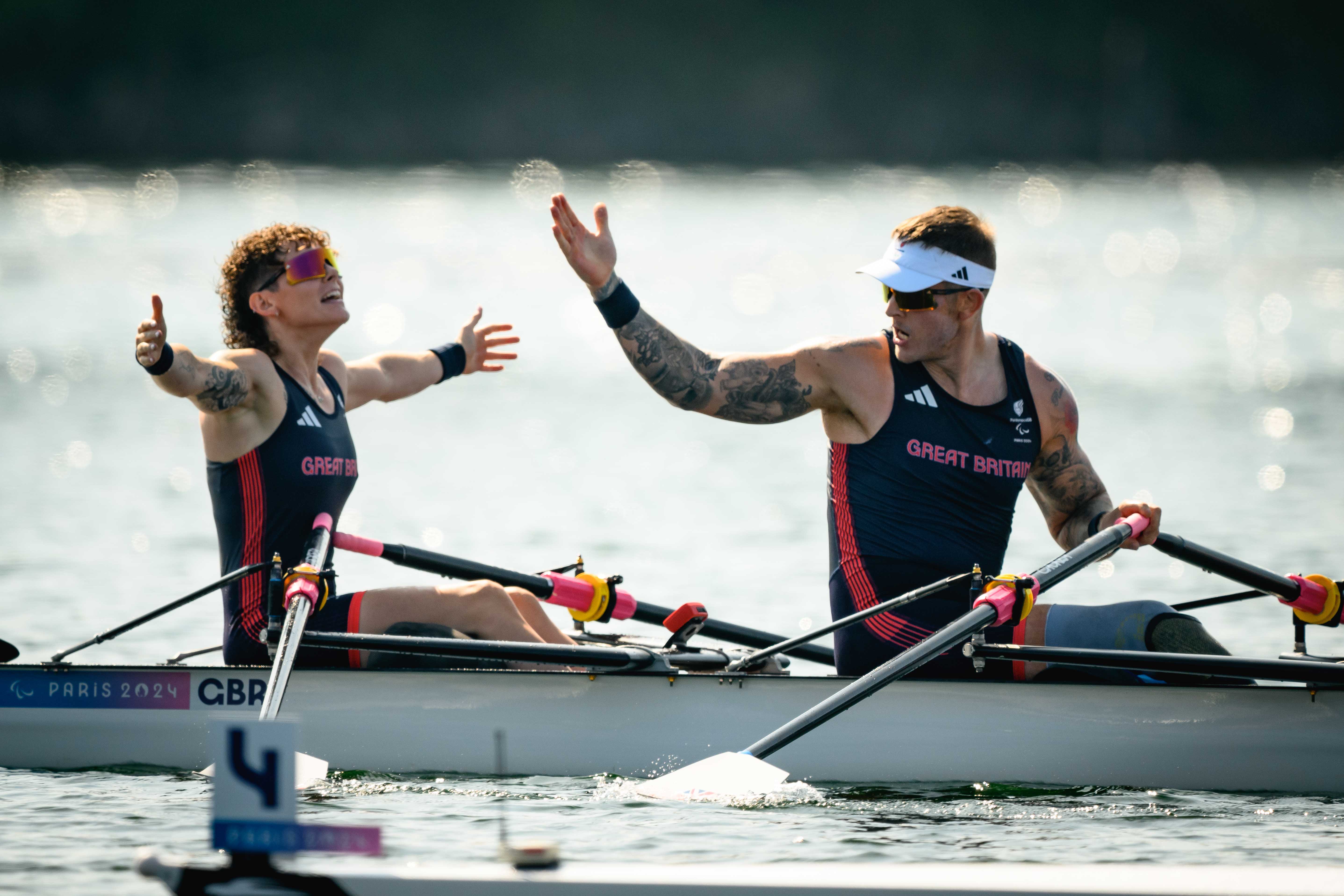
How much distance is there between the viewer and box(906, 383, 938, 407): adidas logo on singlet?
6.49 m

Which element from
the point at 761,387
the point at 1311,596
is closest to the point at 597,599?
the point at 761,387

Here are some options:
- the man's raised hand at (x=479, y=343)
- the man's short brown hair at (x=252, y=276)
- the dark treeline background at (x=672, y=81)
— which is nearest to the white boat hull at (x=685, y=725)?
the man's short brown hair at (x=252, y=276)

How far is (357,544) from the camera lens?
22.9 ft

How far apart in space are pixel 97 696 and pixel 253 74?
92.5m

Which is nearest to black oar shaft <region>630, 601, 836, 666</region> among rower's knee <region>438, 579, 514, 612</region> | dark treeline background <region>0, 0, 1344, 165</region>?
rower's knee <region>438, 579, 514, 612</region>

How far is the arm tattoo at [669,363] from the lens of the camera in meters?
6.29

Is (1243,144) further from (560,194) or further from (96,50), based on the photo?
(560,194)

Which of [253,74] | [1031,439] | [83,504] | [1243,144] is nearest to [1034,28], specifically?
[1243,144]

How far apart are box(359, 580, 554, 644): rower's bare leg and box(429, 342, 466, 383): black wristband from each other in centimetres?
156

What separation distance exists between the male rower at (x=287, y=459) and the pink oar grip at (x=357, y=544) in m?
0.13

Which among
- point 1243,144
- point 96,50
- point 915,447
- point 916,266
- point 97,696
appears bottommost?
point 97,696

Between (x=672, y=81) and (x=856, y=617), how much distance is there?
97363 mm

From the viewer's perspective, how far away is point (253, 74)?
3708 inches

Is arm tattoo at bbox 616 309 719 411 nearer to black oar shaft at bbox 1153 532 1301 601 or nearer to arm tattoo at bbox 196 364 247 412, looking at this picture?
arm tattoo at bbox 196 364 247 412
